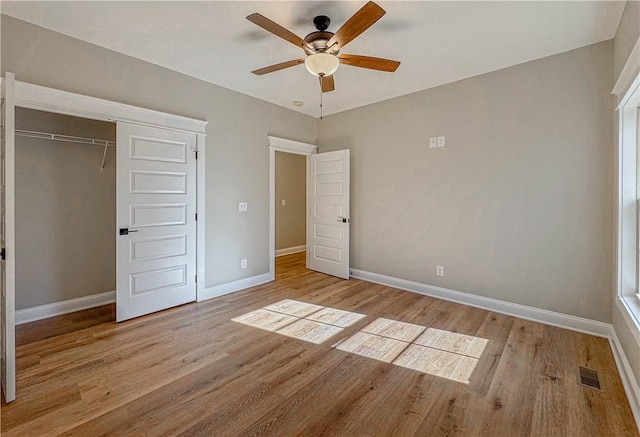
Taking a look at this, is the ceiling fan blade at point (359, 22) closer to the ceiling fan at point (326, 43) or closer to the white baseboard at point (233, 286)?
the ceiling fan at point (326, 43)

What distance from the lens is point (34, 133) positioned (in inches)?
118

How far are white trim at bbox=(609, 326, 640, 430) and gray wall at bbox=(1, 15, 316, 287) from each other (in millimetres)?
3812

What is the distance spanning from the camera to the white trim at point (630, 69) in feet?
5.98

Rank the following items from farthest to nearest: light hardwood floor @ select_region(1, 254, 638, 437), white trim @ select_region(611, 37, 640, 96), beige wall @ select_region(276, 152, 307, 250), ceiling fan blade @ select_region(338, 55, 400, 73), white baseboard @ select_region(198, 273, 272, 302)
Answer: beige wall @ select_region(276, 152, 307, 250) < white baseboard @ select_region(198, 273, 272, 302) < ceiling fan blade @ select_region(338, 55, 400, 73) < white trim @ select_region(611, 37, 640, 96) < light hardwood floor @ select_region(1, 254, 638, 437)

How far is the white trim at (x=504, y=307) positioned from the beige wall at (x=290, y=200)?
2858mm

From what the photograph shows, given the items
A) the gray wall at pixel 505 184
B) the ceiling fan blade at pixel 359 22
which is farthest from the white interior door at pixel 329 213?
the ceiling fan blade at pixel 359 22

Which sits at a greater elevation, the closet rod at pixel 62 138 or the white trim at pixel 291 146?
the white trim at pixel 291 146

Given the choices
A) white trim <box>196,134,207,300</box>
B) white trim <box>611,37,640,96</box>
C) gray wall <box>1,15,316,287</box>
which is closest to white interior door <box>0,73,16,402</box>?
gray wall <box>1,15,316,287</box>

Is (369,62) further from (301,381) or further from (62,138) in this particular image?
(62,138)

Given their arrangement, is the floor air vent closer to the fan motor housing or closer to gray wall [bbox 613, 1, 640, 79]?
Answer: gray wall [bbox 613, 1, 640, 79]

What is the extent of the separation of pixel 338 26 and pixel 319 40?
1.08 feet

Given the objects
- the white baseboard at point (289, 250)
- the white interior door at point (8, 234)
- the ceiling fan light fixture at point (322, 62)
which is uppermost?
the ceiling fan light fixture at point (322, 62)

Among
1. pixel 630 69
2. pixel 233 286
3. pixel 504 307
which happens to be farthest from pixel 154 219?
pixel 630 69

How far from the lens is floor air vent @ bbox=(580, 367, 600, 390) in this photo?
2.04 meters
